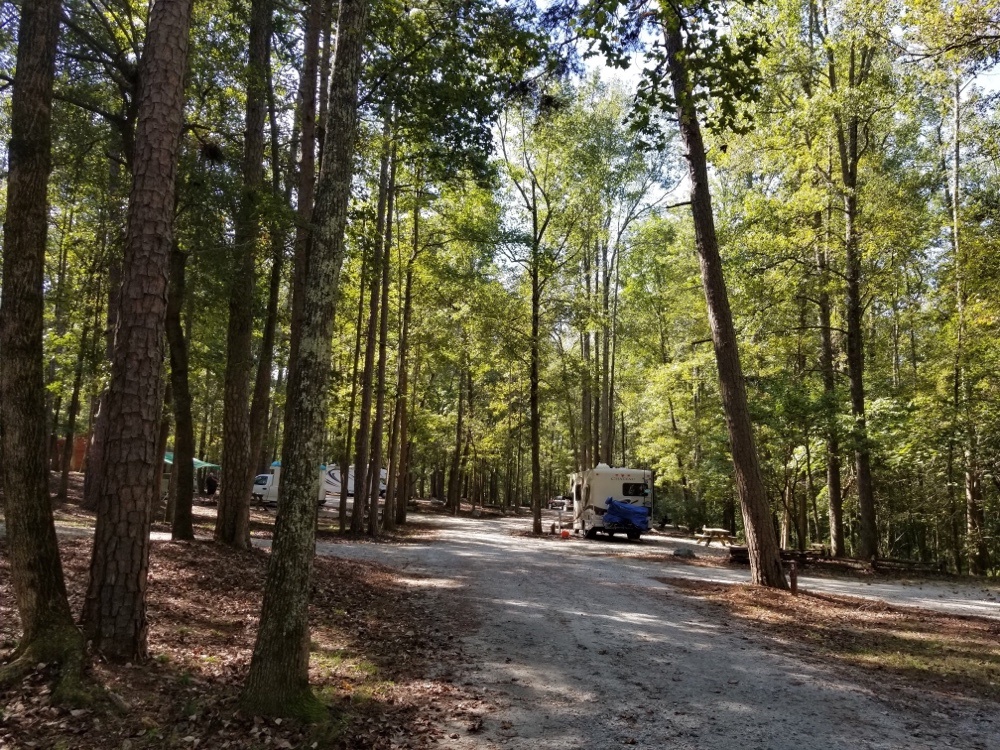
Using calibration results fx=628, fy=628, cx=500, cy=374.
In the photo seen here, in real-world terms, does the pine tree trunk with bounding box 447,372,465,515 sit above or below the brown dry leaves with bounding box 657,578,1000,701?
above

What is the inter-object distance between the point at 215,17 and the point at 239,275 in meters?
4.75

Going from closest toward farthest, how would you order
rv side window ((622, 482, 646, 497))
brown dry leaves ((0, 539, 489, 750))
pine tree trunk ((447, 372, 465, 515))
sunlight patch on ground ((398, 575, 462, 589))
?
brown dry leaves ((0, 539, 489, 750))
sunlight patch on ground ((398, 575, 462, 589))
rv side window ((622, 482, 646, 497))
pine tree trunk ((447, 372, 465, 515))

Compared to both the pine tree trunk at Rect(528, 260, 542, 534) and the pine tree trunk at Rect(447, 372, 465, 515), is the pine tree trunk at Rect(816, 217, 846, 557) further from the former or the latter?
the pine tree trunk at Rect(447, 372, 465, 515)

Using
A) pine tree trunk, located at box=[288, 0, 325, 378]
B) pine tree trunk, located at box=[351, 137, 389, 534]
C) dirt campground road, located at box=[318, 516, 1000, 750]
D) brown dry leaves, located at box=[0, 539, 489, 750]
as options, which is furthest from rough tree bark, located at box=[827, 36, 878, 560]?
pine tree trunk, located at box=[288, 0, 325, 378]

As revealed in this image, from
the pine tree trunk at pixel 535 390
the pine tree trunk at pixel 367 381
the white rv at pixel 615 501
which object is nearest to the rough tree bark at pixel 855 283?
the white rv at pixel 615 501

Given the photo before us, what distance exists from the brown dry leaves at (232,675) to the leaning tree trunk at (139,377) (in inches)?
18.3

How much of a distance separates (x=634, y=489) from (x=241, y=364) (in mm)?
17365

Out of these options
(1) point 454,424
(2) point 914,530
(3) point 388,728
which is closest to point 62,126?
(3) point 388,728

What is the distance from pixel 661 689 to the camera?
5.53 meters

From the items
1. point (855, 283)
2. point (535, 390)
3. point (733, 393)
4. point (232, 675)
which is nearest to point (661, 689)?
point (232, 675)

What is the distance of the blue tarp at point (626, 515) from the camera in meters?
23.4

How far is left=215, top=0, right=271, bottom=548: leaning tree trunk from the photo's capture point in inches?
415

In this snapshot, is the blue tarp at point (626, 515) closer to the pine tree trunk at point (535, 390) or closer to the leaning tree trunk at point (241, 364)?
the pine tree trunk at point (535, 390)

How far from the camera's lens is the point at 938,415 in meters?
15.2
